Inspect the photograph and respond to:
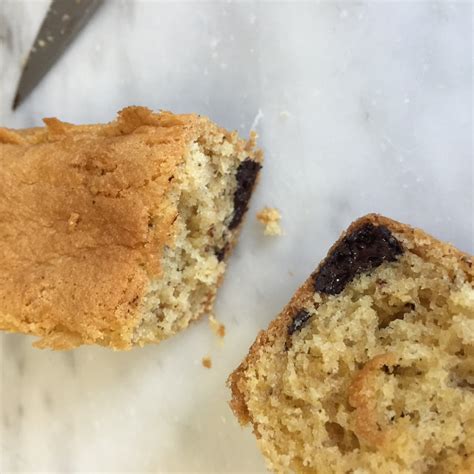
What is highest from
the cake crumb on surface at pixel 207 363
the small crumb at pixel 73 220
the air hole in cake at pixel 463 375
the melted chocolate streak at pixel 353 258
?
the melted chocolate streak at pixel 353 258

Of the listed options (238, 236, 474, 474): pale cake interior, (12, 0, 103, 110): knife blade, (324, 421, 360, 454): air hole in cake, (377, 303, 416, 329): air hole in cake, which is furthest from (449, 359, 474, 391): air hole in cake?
(12, 0, 103, 110): knife blade

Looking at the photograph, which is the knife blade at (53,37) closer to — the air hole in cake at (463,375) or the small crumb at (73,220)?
the small crumb at (73,220)

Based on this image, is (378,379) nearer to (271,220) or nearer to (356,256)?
(356,256)

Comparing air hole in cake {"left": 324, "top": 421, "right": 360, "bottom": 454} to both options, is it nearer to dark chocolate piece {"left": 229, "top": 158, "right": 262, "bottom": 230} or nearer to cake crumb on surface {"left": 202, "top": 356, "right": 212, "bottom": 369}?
cake crumb on surface {"left": 202, "top": 356, "right": 212, "bottom": 369}

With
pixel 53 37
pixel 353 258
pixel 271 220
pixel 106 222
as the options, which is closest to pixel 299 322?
pixel 353 258

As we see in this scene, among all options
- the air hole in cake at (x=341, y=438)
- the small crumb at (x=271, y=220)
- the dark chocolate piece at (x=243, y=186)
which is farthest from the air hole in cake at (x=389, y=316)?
the dark chocolate piece at (x=243, y=186)

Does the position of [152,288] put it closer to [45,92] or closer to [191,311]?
[191,311]
